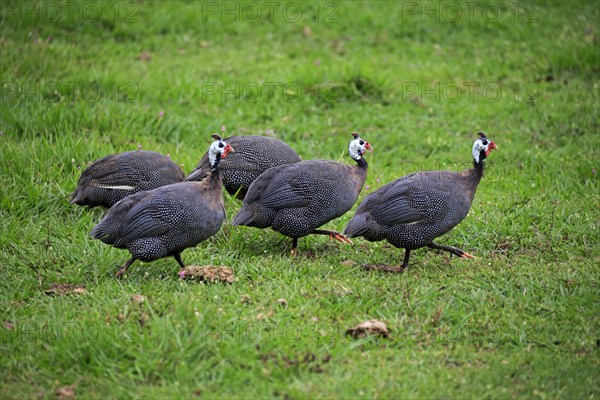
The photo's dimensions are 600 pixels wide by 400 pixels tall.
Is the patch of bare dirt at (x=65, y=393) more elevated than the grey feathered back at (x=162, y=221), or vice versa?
the grey feathered back at (x=162, y=221)

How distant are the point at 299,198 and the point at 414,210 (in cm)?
86

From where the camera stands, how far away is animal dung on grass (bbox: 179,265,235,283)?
524cm

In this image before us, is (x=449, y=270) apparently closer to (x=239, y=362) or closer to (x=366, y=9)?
(x=239, y=362)

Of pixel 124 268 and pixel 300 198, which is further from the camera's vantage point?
pixel 300 198

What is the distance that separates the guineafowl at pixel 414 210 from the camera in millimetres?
5453

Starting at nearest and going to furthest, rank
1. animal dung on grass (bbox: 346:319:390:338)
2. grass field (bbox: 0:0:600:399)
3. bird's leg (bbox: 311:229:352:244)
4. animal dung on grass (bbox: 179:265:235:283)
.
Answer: grass field (bbox: 0:0:600:399) → animal dung on grass (bbox: 346:319:390:338) → animal dung on grass (bbox: 179:265:235:283) → bird's leg (bbox: 311:229:352:244)

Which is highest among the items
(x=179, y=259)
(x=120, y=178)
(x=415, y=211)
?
(x=415, y=211)

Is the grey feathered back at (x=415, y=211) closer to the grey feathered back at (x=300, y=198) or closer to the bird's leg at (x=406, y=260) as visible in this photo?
the bird's leg at (x=406, y=260)

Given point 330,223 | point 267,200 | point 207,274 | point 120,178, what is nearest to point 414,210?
point 267,200

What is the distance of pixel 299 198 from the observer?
5.73 m

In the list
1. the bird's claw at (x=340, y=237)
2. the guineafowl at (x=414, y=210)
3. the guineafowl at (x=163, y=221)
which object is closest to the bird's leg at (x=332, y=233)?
the bird's claw at (x=340, y=237)

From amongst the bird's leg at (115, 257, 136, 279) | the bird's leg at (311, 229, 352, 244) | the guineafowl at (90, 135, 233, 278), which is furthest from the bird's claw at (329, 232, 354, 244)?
the bird's leg at (115, 257, 136, 279)

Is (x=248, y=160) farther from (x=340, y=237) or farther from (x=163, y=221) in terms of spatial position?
(x=163, y=221)

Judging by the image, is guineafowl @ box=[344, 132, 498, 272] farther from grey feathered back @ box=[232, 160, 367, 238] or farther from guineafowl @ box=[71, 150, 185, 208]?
guineafowl @ box=[71, 150, 185, 208]
